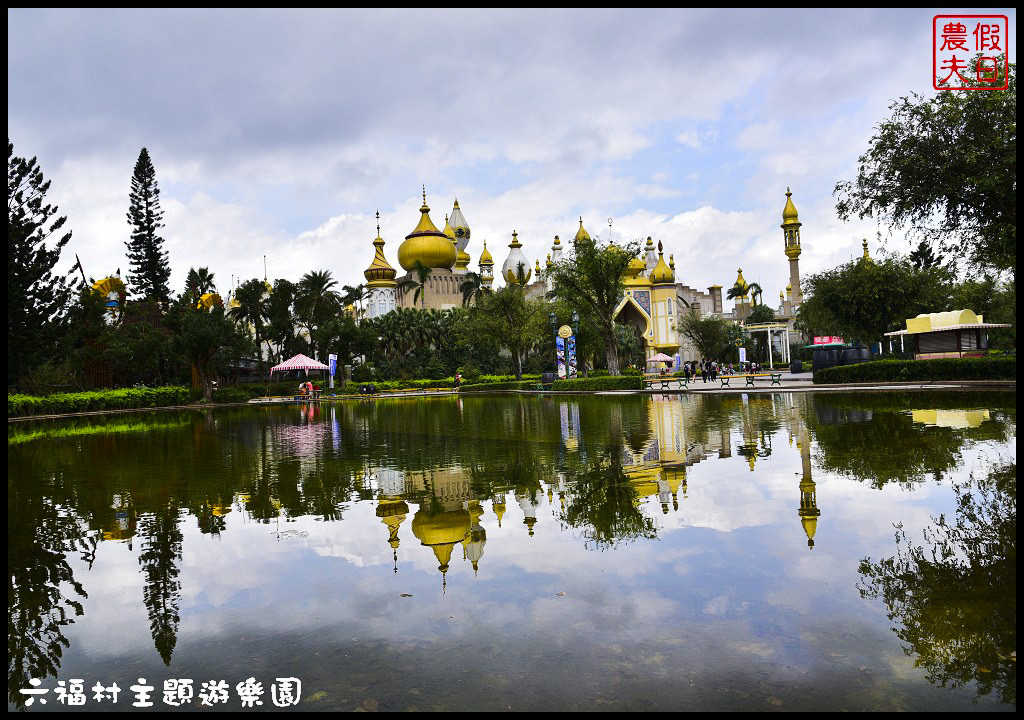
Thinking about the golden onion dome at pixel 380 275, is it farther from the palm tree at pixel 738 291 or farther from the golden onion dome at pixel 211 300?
the palm tree at pixel 738 291

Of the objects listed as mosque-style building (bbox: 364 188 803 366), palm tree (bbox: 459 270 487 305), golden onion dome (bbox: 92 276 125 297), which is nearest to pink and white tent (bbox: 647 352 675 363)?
mosque-style building (bbox: 364 188 803 366)

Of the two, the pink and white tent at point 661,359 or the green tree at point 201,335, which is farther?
the pink and white tent at point 661,359

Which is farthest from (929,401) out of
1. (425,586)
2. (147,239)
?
(147,239)

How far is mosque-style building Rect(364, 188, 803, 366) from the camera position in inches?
2675

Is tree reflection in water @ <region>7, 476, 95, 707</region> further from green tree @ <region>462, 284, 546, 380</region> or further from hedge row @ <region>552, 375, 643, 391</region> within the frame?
green tree @ <region>462, 284, 546, 380</region>

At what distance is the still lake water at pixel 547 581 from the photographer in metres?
3.73

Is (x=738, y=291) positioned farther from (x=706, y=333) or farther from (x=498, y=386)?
(x=498, y=386)

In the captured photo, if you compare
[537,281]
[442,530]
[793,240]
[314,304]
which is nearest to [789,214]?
[793,240]

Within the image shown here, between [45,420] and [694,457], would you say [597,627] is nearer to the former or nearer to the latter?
[694,457]

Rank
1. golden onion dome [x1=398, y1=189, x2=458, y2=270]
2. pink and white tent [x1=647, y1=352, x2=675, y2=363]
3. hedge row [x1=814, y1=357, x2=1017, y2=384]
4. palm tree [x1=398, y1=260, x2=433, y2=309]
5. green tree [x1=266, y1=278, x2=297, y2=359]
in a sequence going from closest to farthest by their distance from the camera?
hedge row [x1=814, y1=357, x2=1017, y2=384] < green tree [x1=266, y1=278, x2=297, y2=359] < pink and white tent [x1=647, y1=352, x2=675, y2=363] < palm tree [x1=398, y1=260, x2=433, y2=309] < golden onion dome [x1=398, y1=189, x2=458, y2=270]

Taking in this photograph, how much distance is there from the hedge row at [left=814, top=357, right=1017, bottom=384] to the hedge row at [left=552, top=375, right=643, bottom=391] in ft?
29.9

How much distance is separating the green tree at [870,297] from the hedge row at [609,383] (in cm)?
1538

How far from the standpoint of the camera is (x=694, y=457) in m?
11.3

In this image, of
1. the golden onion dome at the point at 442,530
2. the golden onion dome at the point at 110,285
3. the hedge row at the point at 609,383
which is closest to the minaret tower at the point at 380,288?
the golden onion dome at the point at 110,285
